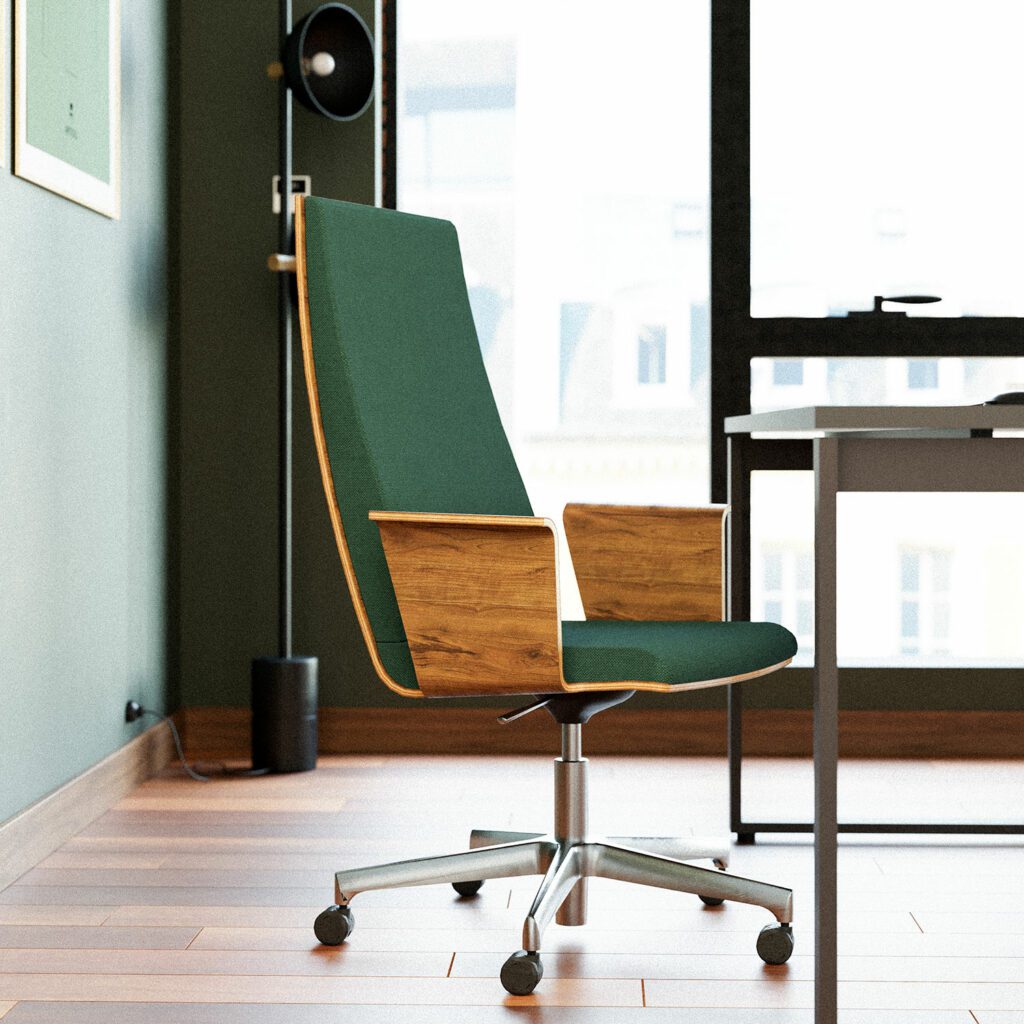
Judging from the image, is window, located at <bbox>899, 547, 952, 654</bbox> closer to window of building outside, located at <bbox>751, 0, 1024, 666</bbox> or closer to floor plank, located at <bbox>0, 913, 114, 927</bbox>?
window of building outside, located at <bbox>751, 0, 1024, 666</bbox>

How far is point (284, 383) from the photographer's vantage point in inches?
125

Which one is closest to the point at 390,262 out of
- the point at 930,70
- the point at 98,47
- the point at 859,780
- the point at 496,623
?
the point at 496,623

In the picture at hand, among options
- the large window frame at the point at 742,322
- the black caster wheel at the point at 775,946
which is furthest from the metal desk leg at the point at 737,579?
the large window frame at the point at 742,322

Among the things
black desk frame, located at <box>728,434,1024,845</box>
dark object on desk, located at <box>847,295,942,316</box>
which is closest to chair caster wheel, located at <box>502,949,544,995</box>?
black desk frame, located at <box>728,434,1024,845</box>

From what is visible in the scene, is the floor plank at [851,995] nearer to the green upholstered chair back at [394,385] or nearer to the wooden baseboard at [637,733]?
the green upholstered chair back at [394,385]

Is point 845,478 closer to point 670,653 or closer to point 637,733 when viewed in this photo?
point 670,653

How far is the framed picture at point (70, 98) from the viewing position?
7.82ft

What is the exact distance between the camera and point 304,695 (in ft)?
10.4

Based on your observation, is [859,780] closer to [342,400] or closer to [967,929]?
[967,929]

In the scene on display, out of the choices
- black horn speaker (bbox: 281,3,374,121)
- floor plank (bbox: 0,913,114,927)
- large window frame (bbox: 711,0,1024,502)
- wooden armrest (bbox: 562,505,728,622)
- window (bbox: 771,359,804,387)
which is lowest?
floor plank (bbox: 0,913,114,927)

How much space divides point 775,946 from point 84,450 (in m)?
1.63

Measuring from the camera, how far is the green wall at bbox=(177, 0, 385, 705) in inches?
134

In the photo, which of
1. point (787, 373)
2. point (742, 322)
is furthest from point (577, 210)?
point (787, 373)

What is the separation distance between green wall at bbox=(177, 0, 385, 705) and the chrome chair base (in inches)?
60.1
